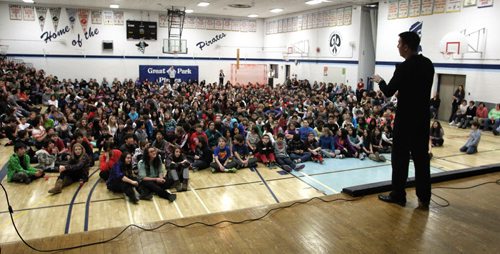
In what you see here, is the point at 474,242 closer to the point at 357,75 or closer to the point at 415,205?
the point at 415,205

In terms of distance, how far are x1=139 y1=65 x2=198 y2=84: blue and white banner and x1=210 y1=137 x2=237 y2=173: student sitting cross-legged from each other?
17758mm

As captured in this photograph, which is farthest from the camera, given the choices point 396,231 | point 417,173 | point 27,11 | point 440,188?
point 27,11

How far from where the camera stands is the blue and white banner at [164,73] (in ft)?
81.5

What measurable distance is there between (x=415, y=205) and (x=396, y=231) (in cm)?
69

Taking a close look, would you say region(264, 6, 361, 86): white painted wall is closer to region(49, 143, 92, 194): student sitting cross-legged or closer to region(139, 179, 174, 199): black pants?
region(139, 179, 174, 199): black pants

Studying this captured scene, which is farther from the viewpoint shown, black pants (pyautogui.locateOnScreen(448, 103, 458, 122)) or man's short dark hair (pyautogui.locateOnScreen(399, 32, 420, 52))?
black pants (pyautogui.locateOnScreen(448, 103, 458, 122))

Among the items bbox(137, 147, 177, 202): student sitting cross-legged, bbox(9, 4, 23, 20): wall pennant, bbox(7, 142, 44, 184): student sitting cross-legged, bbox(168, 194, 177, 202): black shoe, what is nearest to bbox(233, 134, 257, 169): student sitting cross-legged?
bbox(137, 147, 177, 202): student sitting cross-legged

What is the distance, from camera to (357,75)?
778 inches

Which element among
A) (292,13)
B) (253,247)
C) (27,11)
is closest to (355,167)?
(253,247)

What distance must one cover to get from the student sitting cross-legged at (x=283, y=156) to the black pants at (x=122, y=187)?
140 inches

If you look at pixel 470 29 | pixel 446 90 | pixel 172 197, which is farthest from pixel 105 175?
pixel 446 90

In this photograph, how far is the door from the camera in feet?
50.2

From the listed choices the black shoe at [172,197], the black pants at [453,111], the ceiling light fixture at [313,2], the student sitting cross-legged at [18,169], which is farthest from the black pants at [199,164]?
the ceiling light fixture at [313,2]

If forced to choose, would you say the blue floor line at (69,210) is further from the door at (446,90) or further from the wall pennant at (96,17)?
the wall pennant at (96,17)
